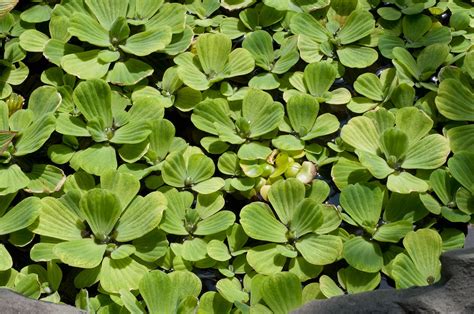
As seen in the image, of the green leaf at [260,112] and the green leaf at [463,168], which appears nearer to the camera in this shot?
the green leaf at [463,168]

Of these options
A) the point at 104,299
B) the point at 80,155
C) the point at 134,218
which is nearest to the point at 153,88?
the point at 80,155

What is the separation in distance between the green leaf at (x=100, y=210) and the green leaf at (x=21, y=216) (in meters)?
0.12

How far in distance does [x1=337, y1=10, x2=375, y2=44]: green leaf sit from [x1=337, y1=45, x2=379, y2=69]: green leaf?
3cm

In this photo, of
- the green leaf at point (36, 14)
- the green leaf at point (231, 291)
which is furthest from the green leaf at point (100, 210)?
the green leaf at point (36, 14)

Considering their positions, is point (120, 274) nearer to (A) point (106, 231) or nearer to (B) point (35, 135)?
(A) point (106, 231)

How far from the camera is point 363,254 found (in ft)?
5.45

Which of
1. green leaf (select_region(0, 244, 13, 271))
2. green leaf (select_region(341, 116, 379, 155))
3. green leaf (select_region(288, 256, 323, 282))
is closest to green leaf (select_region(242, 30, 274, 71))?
green leaf (select_region(341, 116, 379, 155))

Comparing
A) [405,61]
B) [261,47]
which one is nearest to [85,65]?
[261,47]

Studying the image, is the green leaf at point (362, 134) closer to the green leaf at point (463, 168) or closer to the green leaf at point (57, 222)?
the green leaf at point (463, 168)

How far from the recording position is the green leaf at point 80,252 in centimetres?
159

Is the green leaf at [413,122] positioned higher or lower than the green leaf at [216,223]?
higher

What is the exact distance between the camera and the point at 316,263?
1648mm

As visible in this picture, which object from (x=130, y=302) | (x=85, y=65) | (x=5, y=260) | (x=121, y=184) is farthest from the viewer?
(x=85, y=65)

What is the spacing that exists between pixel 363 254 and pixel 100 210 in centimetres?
66
